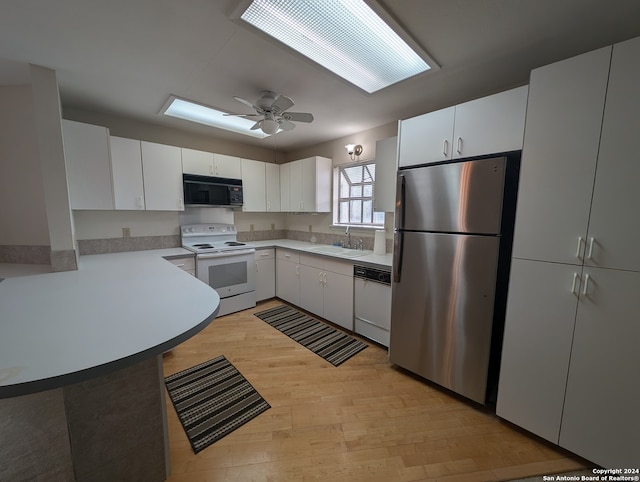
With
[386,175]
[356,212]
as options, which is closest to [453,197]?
[386,175]

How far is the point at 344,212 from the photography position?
3.71m

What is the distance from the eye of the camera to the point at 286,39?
4.93ft

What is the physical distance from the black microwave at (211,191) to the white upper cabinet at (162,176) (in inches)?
3.8

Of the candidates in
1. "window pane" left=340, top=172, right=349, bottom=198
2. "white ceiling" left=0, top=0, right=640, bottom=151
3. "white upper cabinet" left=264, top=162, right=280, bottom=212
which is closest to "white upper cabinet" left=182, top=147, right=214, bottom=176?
"white ceiling" left=0, top=0, right=640, bottom=151

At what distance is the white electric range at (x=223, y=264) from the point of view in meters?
3.02

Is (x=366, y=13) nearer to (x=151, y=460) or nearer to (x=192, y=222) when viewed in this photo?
(x=151, y=460)

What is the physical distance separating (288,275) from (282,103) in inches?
90.2

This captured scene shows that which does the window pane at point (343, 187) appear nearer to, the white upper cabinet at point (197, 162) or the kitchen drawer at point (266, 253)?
the kitchen drawer at point (266, 253)

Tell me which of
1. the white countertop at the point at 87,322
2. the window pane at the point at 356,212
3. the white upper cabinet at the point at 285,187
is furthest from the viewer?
the white upper cabinet at the point at 285,187

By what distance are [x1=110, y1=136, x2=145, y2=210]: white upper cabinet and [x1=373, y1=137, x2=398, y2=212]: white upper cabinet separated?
2738 mm

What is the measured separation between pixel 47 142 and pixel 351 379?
3.03 m

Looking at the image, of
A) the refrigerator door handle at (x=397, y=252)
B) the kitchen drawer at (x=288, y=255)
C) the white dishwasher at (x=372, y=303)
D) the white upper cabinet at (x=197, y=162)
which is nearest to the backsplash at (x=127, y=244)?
the white upper cabinet at (x=197, y=162)

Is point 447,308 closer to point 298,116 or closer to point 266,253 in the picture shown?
point 298,116

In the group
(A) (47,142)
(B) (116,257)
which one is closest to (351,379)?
(B) (116,257)
